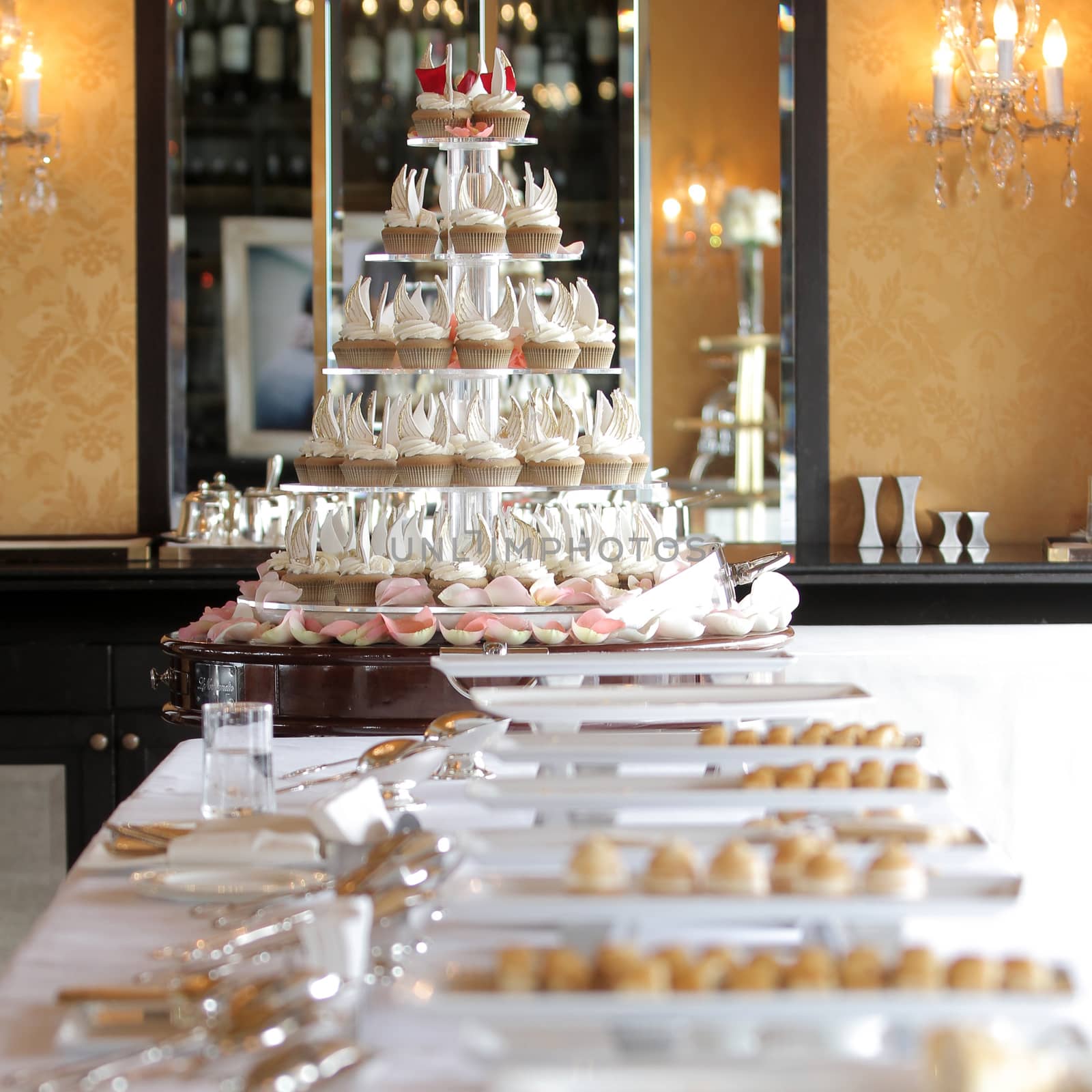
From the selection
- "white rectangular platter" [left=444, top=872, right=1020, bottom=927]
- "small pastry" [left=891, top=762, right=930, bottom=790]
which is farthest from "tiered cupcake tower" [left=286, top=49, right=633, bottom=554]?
"white rectangular platter" [left=444, top=872, right=1020, bottom=927]

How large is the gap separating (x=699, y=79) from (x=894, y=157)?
0.61 metres

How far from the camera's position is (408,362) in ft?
7.86

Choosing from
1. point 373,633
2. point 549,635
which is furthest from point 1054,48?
point 373,633

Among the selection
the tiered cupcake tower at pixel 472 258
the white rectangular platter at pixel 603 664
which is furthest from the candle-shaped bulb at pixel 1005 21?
the white rectangular platter at pixel 603 664

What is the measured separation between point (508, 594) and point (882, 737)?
114 centimetres

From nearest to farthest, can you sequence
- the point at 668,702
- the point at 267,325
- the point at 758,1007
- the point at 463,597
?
1. the point at 758,1007
2. the point at 668,702
3. the point at 463,597
4. the point at 267,325

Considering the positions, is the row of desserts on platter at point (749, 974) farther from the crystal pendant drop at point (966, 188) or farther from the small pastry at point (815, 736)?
the crystal pendant drop at point (966, 188)

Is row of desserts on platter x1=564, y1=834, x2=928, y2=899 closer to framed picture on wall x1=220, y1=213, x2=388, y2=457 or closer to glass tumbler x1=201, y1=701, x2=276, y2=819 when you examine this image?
glass tumbler x1=201, y1=701, x2=276, y2=819

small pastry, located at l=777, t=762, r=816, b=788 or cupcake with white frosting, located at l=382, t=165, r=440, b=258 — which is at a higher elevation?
cupcake with white frosting, located at l=382, t=165, r=440, b=258

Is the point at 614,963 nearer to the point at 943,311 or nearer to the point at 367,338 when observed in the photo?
the point at 367,338

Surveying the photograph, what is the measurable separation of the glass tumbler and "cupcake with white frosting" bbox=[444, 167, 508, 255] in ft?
4.24

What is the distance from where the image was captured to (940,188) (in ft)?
13.0

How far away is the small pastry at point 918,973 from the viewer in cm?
69

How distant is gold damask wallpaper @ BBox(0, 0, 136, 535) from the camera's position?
4141 millimetres
